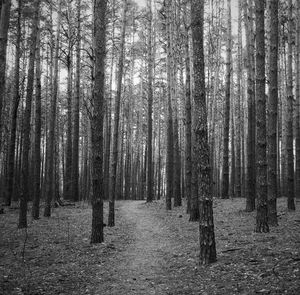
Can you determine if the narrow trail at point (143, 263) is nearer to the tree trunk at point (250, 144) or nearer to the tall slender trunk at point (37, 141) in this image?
the tree trunk at point (250, 144)

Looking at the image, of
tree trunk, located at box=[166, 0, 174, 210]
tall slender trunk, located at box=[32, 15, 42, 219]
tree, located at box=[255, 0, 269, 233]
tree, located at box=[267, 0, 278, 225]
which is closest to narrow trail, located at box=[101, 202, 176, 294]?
tree, located at box=[255, 0, 269, 233]

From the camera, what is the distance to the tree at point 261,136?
808 cm

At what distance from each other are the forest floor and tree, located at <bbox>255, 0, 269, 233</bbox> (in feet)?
1.81

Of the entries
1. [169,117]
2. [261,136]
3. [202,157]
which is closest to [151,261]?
[202,157]

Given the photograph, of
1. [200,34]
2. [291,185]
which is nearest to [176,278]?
[200,34]

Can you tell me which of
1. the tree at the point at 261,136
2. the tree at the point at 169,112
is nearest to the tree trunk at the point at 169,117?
the tree at the point at 169,112

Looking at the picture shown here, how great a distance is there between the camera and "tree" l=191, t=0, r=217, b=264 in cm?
611

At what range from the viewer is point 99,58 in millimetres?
8445

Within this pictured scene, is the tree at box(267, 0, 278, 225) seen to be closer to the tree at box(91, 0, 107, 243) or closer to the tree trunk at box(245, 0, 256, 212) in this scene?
the tree trunk at box(245, 0, 256, 212)

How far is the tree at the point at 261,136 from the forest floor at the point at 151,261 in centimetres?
55

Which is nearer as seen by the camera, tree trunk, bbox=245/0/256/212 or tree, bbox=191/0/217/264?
tree, bbox=191/0/217/264

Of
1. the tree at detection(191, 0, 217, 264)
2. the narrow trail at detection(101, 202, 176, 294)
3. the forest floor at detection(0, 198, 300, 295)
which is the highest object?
the tree at detection(191, 0, 217, 264)

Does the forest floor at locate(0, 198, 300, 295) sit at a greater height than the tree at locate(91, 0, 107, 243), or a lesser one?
lesser

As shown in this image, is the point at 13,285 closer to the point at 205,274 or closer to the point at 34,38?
the point at 205,274
